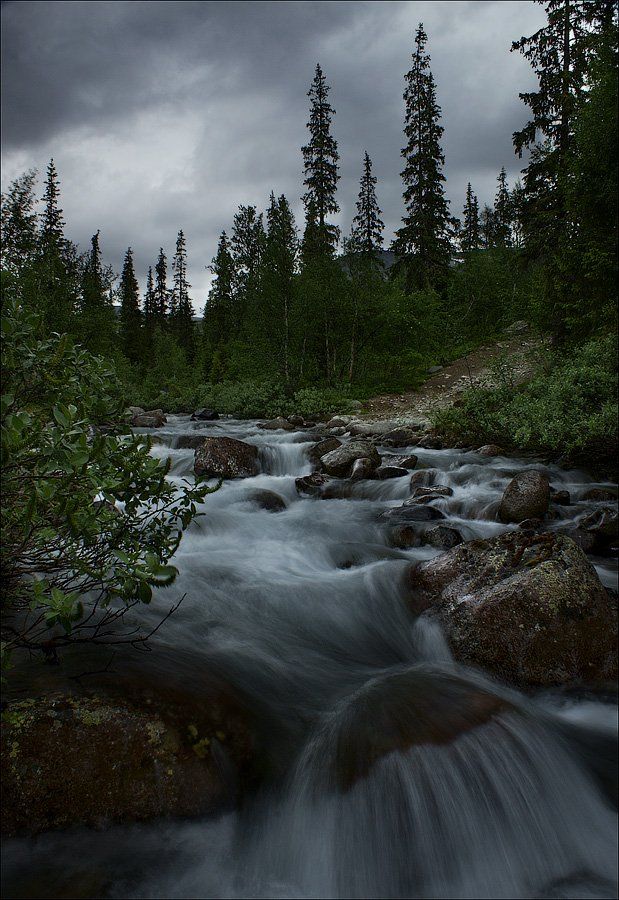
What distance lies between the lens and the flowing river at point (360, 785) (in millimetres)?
2330

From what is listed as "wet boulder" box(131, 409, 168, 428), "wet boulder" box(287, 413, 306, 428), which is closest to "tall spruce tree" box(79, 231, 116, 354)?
"wet boulder" box(131, 409, 168, 428)

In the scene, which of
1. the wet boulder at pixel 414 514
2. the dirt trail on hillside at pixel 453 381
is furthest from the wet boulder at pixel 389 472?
the dirt trail on hillside at pixel 453 381

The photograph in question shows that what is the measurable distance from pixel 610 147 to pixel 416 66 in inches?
1118

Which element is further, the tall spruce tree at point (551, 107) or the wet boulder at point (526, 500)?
the tall spruce tree at point (551, 107)

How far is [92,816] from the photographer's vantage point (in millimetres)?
2326

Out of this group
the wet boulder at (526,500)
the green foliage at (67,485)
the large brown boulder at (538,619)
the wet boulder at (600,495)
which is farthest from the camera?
the wet boulder at (600,495)

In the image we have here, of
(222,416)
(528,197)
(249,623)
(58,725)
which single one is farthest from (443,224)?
(58,725)

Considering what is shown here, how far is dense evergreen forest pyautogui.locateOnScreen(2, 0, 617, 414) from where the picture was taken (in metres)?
10.1

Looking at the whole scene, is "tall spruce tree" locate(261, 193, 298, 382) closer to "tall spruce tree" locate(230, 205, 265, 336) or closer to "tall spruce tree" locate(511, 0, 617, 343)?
"tall spruce tree" locate(230, 205, 265, 336)

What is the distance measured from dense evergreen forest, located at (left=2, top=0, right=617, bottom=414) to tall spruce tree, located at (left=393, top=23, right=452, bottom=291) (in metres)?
0.09

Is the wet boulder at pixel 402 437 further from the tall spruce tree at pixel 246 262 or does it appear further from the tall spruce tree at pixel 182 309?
the tall spruce tree at pixel 182 309

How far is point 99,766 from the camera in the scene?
238 centimetres

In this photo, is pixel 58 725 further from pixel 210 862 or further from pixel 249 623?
pixel 249 623

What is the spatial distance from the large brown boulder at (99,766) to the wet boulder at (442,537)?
14.3ft
